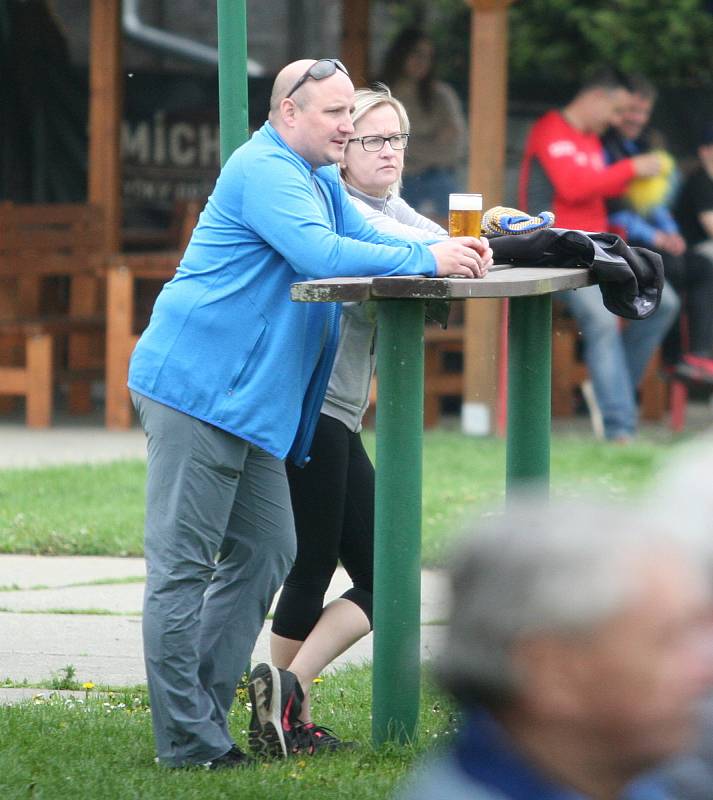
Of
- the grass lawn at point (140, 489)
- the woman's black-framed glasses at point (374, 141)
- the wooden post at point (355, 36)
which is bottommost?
the grass lawn at point (140, 489)

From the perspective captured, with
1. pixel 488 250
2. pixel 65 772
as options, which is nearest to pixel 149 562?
pixel 65 772

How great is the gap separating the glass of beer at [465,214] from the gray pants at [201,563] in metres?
0.76

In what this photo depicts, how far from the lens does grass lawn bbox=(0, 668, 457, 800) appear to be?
147 inches

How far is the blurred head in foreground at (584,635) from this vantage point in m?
1.45

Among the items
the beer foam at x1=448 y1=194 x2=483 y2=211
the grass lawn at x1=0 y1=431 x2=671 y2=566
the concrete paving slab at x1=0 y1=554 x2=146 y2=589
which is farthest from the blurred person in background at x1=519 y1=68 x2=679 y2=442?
the beer foam at x1=448 y1=194 x2=483 y2=211

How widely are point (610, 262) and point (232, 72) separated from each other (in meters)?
1.20

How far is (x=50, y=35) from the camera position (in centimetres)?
1237

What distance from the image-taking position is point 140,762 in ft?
13.1

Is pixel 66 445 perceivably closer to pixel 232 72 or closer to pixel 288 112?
pixel 232 72

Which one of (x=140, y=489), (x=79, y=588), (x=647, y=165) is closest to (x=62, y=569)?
(x=79, y=588)

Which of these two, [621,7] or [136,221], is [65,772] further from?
[621,7]

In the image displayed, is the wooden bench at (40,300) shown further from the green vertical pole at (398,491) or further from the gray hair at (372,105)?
the green vertical pole at (398,491)

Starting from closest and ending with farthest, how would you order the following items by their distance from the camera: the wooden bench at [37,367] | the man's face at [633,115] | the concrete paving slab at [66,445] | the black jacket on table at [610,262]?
the black jacket on table at [610,262], the concrete paving slab at [66,445], the man's face at [633,115], the wooden bench at [37,367]

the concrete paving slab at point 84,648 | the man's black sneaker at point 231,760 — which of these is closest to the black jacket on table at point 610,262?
the concrete paving slab at point 84,648
